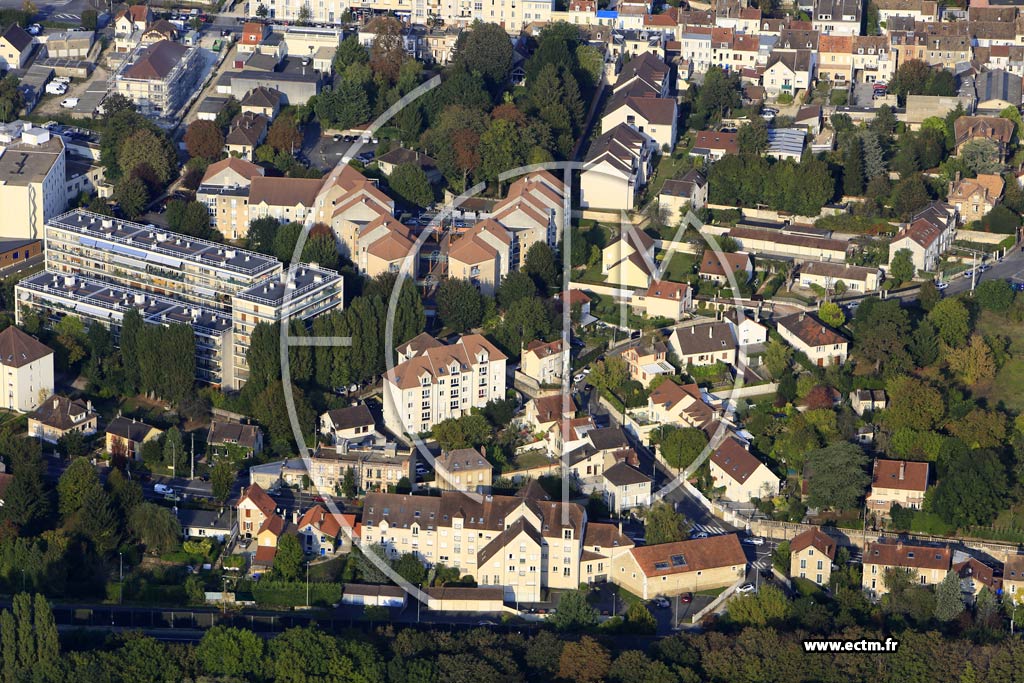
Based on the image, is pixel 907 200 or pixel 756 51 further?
pixel 756 51

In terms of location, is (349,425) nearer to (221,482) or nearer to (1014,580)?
(221,482)

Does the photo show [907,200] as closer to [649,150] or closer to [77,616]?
[649,150]

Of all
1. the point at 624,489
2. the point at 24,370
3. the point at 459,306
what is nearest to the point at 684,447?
the point at 624,489

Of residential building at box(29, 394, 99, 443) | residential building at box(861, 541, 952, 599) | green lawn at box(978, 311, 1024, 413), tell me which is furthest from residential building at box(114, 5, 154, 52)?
residential building at box(861, 541, 952, 599)

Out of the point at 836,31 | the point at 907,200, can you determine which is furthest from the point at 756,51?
the point at 907,200

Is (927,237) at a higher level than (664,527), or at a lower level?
higher

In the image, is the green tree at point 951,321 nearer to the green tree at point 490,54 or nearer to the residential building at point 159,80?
the green tree at point 490,54

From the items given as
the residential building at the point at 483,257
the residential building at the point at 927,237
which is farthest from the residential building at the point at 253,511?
the residential building at the point at 927,237
